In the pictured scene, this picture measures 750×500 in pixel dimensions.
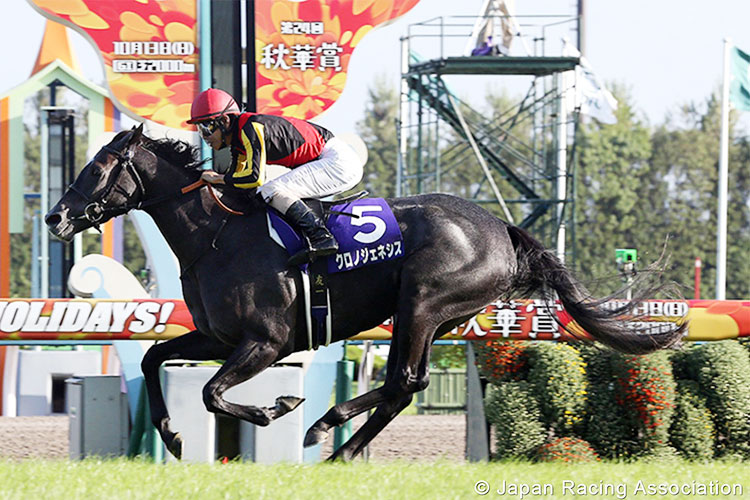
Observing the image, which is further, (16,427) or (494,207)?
(494,207)

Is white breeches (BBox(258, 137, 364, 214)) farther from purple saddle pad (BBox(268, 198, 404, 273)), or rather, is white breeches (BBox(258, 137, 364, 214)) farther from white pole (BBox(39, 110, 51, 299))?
white pole (BBox(39, 110, 51, 299))

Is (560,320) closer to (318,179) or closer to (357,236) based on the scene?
(357,236)

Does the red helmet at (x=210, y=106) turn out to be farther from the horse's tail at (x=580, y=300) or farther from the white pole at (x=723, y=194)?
the white pole at (x=723, y=194)

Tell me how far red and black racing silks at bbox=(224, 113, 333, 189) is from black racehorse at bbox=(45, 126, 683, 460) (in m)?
0.24

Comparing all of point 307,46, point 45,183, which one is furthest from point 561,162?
point 307,46

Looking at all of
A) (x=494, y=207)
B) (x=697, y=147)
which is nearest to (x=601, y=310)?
(x=494, y=207)

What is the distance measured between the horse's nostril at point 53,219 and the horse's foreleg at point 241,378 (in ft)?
3.57

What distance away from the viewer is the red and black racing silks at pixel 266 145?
5.27 meters

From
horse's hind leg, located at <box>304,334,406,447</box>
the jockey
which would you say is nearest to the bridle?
the jockey

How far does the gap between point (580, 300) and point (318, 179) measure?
1.61 m

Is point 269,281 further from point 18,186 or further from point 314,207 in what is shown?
point 18,186

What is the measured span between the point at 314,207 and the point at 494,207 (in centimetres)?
3413

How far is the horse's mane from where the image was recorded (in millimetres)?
5613

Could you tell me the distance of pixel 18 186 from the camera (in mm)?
13812
